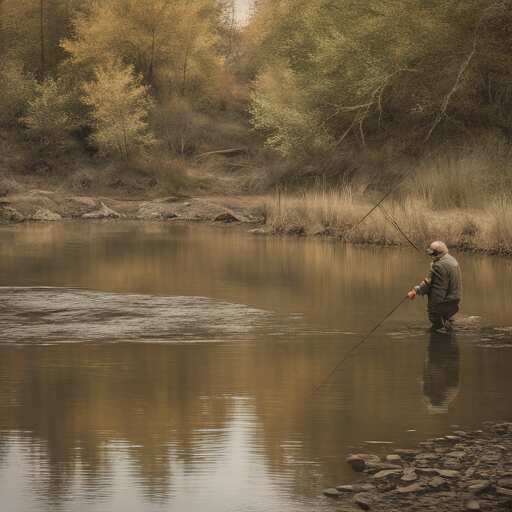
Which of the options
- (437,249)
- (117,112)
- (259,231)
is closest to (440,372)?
(437,249)

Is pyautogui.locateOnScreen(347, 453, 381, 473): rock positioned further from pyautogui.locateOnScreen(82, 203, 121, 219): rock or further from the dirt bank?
pyautogui.locateOnScreen(82, 203, 121, 219): rock

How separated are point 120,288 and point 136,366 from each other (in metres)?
5.60

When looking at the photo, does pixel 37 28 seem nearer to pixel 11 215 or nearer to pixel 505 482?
pixel 11 215

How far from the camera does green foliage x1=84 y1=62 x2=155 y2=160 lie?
112 feet

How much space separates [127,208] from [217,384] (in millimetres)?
24503

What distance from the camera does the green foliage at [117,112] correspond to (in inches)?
1347

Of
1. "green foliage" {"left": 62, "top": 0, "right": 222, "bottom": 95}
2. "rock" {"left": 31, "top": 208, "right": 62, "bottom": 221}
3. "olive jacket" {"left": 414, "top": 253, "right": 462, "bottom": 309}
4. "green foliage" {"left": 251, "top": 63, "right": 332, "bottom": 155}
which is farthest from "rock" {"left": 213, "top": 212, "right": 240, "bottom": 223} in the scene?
"olive jacket" {"left": 414, "top": 253, "right": 462, "bottom": 309}

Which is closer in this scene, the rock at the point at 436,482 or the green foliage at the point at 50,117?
the rock at the point at 436,482

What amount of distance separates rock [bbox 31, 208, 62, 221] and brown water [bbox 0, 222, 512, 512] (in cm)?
1423

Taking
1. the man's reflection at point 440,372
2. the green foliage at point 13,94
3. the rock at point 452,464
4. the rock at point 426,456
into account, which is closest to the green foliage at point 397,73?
the green foliage at point 13,94

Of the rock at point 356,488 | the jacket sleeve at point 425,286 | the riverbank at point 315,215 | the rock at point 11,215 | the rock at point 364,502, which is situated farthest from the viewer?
the rock at point 11,215

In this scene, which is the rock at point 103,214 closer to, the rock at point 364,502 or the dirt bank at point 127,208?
the dirt bank at point 127,208

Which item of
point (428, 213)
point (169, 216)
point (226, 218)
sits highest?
point (169, 216)

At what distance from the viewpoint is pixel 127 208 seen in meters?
31.0
